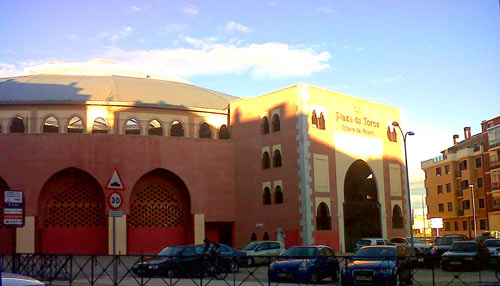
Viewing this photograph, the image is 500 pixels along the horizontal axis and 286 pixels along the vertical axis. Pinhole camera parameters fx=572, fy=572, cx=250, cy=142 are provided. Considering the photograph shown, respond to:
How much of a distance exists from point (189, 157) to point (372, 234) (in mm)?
13521

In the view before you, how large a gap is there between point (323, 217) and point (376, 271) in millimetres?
19442

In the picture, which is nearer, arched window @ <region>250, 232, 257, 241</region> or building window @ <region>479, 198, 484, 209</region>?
arched window @ <region>250, 232, 257, 241</region>

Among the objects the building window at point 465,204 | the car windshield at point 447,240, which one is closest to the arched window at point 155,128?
the car windshield at point 447,240

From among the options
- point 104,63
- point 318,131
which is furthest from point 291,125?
point 104,63

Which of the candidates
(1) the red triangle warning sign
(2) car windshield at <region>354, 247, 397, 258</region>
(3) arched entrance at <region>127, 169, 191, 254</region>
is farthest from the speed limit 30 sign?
(3) arched entrance at <region>127, 169, 191, 254</region>

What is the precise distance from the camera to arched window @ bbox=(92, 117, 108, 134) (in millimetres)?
37716

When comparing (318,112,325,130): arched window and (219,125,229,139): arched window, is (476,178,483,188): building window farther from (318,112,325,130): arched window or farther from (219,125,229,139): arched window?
(219,125,229,139): arched window

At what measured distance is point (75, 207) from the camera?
34.6m

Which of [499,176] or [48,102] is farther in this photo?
[499,176]

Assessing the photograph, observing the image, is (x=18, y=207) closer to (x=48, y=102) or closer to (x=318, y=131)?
(x=48, y=102)

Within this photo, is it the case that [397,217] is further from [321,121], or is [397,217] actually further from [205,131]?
[205,131]

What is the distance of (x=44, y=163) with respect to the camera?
109 feet

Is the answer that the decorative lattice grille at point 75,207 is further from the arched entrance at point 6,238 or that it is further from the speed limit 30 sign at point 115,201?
the speed limit 30 sign at point 115,201

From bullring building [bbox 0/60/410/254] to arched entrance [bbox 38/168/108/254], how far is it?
0.06 metres
